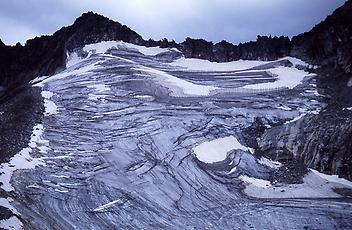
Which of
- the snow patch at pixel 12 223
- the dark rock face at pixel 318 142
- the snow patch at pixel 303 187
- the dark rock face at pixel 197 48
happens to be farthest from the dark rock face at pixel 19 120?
the dark rock face at pixel 197 48

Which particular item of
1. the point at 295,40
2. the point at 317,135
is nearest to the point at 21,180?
the point at 317,135

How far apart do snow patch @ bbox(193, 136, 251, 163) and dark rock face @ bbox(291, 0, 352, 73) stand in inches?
362

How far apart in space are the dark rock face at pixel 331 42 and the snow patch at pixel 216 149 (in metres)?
9.19

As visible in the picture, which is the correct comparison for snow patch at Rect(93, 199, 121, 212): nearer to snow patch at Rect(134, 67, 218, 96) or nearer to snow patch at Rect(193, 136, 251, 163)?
snow patch at Rect(193, 136, 251, 163)

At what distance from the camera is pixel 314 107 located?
926 inches

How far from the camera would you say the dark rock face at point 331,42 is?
27.5m

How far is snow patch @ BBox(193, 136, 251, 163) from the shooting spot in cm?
1984

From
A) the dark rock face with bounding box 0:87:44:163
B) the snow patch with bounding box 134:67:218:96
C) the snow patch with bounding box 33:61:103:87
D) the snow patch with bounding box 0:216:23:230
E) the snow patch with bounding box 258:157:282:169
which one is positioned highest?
the snow patch with bounding box 33:61:103:87

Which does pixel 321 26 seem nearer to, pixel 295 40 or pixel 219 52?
pixel 295 40

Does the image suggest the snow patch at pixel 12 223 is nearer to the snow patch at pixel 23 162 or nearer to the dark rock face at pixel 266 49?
the snow patch at pixel 23 162

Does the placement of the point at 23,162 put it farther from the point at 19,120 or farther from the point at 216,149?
the point at 216,149

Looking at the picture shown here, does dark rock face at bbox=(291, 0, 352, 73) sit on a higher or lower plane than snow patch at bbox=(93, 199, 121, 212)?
higher

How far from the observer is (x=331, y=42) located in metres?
29.1

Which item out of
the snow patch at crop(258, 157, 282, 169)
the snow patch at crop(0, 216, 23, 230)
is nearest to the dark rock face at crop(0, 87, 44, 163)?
the snow patch at crop(0, 216, 23, 230)
